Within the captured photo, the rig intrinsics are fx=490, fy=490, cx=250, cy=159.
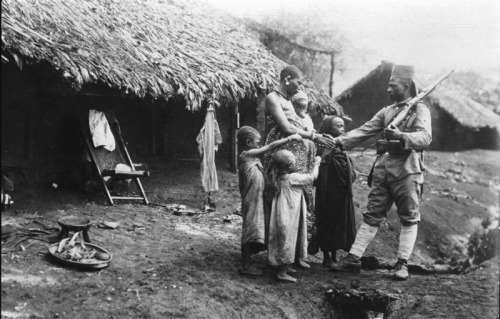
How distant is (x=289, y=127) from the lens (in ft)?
16.2

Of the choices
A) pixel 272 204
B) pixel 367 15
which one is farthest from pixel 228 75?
pixel 367 15

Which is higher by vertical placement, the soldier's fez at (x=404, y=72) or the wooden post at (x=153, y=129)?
the soldier's fez at (x=404, y=72)

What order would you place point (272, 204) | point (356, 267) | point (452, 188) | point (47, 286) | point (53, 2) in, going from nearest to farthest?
point (47, 286) < point (272, 204) < point (356, 267) < point (53, 2) < point (452, 188)

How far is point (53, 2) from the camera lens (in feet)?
23.5

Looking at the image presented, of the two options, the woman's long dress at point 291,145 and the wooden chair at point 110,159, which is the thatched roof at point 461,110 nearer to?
the wooden chair at point 110,159

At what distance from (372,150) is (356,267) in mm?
11686

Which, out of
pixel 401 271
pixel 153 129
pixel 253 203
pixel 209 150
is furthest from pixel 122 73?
pixel 401 271

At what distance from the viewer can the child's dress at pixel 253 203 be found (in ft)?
15.0

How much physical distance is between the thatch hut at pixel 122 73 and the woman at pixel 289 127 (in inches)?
109

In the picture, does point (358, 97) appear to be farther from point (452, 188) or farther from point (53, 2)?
point (53, 2)

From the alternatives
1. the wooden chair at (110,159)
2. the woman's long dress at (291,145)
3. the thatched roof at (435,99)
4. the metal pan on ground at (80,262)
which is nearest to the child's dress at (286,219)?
the woman's long dress at (291,145)

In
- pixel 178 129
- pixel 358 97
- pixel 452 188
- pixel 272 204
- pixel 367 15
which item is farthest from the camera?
pixel 358 97

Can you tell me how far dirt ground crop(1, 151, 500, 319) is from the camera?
12.4 ft

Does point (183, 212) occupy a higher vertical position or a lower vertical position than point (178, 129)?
lower
